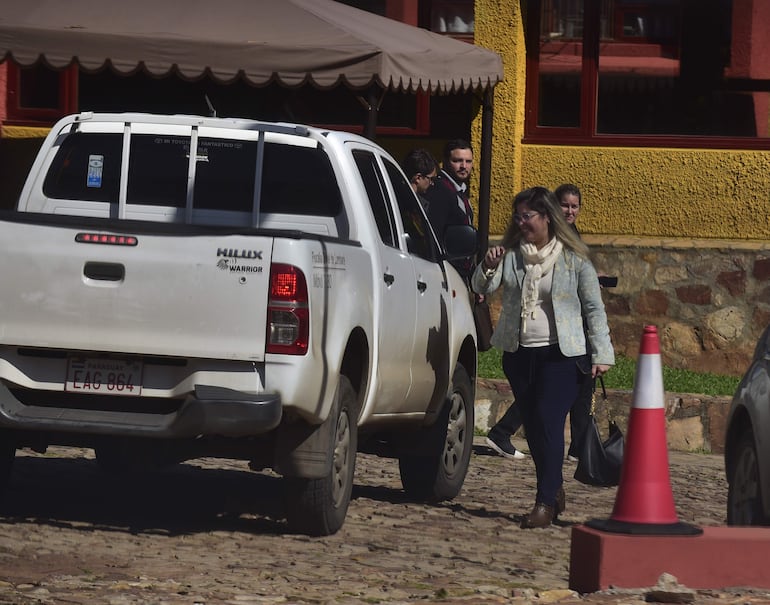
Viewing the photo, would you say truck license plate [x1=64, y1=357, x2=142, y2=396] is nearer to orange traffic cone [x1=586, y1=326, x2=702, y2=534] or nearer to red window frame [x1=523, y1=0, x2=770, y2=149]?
orange traffic cone [x1=586, y1=326, x2=702, y2=534]

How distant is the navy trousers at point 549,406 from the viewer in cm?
931

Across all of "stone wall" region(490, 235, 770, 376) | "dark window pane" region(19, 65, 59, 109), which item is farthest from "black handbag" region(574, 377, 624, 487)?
"dark window pane" region(19, 65, 59, 109)

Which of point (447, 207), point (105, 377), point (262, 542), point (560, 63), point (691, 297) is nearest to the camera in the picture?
point (105, 377)

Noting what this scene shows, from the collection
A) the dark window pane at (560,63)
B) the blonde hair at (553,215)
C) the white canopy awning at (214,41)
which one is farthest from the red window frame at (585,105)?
the blonde hair at (553,215)

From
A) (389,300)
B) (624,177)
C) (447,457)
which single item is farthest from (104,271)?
(624,177)

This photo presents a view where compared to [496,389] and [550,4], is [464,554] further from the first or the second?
[550,4]

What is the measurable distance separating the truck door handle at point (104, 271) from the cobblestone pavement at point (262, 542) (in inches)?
46.1

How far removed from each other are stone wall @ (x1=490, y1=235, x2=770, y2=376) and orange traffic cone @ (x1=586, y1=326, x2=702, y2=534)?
27.6 ft

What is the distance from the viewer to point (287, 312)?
7.72 metres

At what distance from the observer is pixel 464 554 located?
8219mm

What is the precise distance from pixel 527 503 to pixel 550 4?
7047 millimetres

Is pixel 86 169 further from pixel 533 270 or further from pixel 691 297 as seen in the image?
pixel 691 297

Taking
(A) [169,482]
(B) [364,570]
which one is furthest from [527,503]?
(B) [364,570]

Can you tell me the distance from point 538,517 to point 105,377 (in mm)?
2533
